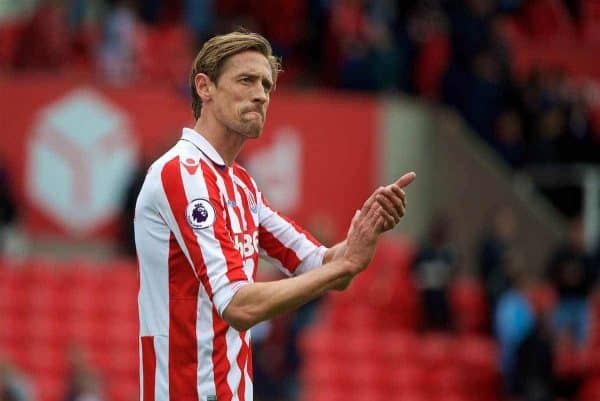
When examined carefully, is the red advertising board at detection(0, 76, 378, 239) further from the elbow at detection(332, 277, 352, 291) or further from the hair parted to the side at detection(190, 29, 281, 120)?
the elbow at detection(332, 277, 352, 291)

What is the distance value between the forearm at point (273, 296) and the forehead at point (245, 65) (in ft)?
2.40

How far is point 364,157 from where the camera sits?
16297 millimetres

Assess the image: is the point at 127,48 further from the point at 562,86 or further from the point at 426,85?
the point at 562,86

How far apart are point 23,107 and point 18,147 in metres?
0.39

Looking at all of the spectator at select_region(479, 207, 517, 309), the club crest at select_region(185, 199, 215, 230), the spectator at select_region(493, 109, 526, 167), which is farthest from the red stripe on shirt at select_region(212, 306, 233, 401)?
the spectator at select_region(493, 109, 526, 167)

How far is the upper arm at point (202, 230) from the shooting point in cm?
485

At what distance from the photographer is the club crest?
16.1ft

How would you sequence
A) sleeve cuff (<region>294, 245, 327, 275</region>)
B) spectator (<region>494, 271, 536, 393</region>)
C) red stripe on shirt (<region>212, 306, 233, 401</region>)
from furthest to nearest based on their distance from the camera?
spectator (<region>494, 271, 536, 393</region>) → sleeve cuff (<region>294, 245, 327, 275</region>) → red stripe on shirt (<region>212, 306, 233, 401</region>)

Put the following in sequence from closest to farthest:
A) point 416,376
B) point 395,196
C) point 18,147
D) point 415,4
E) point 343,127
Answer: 1. point 395,196
2. point 416,376
3. point 18,147
4. point 343,127
5. point 415,4

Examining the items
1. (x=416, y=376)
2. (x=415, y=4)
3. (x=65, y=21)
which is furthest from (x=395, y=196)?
(x=415, y=4)

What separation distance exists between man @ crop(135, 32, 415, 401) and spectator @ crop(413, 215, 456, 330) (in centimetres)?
866

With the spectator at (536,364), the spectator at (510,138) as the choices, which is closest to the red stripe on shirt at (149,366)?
the spectator at (536,364)

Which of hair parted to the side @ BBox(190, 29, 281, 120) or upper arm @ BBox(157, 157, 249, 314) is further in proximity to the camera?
hair parted to the side @ BBox(190, 29, 281, 120)

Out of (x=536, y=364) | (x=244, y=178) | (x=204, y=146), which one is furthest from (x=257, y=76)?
(x=536, y=364)
